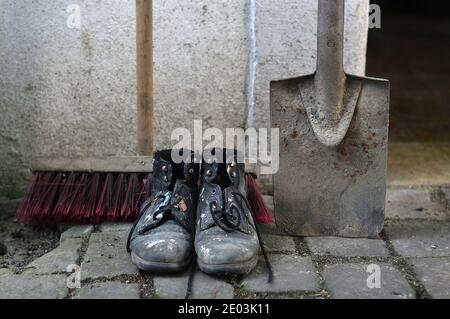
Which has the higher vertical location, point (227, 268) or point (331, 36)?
point (331, 36)

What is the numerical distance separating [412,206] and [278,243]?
499 mm

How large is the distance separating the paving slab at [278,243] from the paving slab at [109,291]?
38cm

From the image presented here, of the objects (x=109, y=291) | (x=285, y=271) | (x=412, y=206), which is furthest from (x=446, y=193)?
(x=109, y=291)

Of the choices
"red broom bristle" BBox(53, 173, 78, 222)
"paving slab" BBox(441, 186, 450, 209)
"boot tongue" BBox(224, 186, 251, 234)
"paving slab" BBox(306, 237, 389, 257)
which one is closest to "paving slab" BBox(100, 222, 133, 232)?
"red broom bristle" BBox(53, 173, 78, 222)

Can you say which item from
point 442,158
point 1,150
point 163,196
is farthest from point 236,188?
point 442,158

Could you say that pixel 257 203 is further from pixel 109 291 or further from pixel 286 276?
pixel 109 291

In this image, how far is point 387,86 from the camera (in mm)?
1826

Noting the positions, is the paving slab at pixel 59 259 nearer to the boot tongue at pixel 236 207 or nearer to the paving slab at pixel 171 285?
the paving slab at pixel 171 285

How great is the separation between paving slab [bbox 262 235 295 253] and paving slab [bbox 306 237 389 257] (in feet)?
0.16

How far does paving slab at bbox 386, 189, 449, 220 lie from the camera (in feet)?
6.75

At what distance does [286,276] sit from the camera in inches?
65.1

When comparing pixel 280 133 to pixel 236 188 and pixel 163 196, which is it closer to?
pixel 236 188
